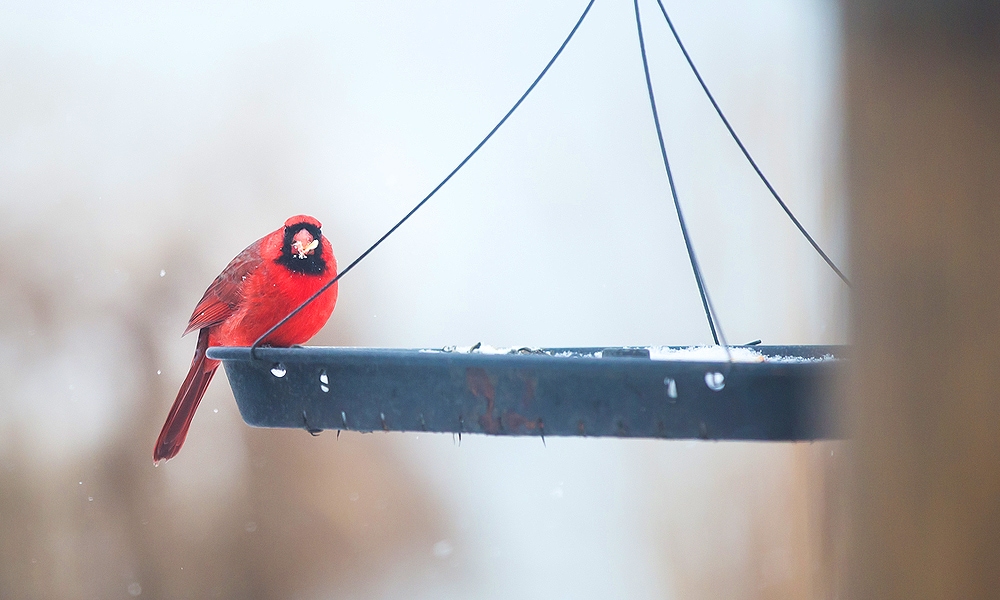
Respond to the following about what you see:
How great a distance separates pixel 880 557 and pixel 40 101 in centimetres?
418

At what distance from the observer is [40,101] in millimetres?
3881

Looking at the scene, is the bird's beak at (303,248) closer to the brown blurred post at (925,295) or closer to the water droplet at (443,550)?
the brown blurred post at (925,295)

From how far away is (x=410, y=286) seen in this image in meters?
4.36

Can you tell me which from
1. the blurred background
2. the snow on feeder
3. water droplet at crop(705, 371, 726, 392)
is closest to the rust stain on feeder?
the snow on feeder

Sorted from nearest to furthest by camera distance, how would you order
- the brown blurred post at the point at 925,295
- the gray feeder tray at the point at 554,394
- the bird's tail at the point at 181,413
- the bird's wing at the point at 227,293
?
the brown blurred post at the point at 925,295, the gray feeder tray at the point at 554,394, the bird's wing at the point at 227,293, the bird's tail at the point at 181,413

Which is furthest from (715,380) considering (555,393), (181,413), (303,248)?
(181,413)

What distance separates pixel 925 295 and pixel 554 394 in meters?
0.57

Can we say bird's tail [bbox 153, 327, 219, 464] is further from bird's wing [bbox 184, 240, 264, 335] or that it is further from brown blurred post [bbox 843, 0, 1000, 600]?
brown blurred post [bbox 843, 0, 1000, 600]

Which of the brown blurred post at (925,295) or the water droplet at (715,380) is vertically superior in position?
the brown blurred post at (925,295)

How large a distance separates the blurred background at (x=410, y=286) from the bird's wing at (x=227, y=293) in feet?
5.55

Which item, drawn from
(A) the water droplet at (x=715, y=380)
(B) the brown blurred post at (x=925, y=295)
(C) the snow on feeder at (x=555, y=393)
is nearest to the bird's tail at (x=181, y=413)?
(C) the snow on feeder at (x=555, y=393)

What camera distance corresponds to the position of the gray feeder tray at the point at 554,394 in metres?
0.97

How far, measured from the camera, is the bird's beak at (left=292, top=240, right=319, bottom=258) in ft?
6.60

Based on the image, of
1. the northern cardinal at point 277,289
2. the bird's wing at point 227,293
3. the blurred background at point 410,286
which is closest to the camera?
the northern cardinal at point 277,289
